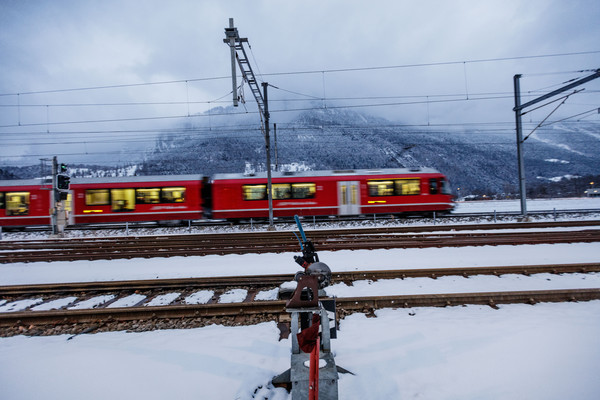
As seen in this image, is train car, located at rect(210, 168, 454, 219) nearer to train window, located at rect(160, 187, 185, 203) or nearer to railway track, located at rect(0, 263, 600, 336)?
train window, located at rect(160, 187, 185, 203)

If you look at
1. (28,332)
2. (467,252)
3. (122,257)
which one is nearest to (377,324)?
(28,332)

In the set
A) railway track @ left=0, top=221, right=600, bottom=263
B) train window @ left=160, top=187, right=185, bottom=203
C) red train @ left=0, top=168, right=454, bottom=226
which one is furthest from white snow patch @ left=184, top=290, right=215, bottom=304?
train window @ left=160, top=187, right=185, bottom=203

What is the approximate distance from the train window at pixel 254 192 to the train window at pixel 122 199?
21.5ft

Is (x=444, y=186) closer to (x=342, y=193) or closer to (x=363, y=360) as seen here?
(x=342, y=193)

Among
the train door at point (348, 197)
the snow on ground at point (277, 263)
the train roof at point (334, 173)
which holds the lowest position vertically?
the snow on ground at point (277, 263)

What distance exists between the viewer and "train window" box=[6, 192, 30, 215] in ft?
50.8

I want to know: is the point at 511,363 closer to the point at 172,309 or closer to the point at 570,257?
the point at 172,309

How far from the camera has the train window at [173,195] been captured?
626 inches

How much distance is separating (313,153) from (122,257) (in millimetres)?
149360

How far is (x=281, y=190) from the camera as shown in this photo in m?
16.1

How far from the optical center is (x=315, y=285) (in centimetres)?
213

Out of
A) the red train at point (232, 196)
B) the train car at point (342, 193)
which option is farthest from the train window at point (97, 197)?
the train car at point (342, 193)

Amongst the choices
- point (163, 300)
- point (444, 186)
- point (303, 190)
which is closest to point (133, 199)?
point (303, 190)

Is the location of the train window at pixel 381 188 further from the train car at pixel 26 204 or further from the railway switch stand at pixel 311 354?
the train car at pixel 26 204
